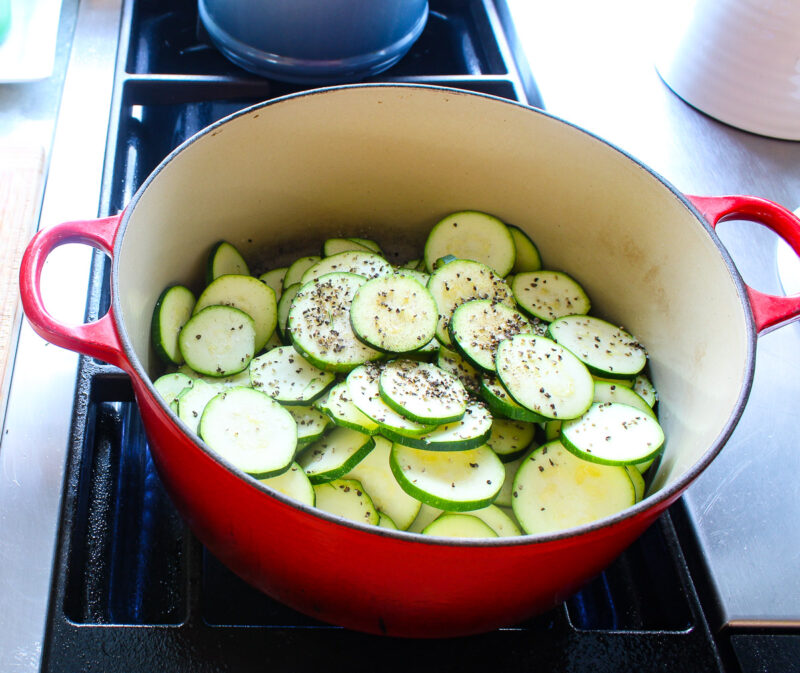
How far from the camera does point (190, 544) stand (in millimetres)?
898

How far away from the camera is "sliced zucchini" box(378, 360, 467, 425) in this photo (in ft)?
2.81

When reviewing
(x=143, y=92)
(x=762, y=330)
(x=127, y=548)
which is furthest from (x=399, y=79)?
(x=127, y=548)

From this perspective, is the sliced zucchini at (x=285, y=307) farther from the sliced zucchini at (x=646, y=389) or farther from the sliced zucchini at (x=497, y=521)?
the sliced zucchini at (x=646, y=389)

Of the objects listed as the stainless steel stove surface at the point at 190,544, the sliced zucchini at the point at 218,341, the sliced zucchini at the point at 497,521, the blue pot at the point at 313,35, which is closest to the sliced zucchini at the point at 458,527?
the sliced zucchini at the point at 497,521

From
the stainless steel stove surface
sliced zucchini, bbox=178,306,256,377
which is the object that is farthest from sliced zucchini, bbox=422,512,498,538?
sliced zucchini, bbox=178,306,256,377

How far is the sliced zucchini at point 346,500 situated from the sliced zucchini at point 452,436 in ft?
0.28

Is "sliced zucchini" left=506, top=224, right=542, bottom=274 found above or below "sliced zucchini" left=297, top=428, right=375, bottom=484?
above

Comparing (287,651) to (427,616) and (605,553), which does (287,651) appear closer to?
(427,616)

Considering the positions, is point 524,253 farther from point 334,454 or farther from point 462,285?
point 334,454

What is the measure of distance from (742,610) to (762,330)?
36cm

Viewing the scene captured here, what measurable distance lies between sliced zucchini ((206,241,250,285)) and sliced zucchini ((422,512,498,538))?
48 cm

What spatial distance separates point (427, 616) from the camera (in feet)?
2.47

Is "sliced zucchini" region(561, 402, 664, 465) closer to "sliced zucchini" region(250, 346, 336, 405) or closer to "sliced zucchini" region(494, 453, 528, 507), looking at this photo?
"sliced zucchini" region(494, 453, 528, 507)

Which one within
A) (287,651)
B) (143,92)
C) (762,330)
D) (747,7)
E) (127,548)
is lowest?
(127,548)
